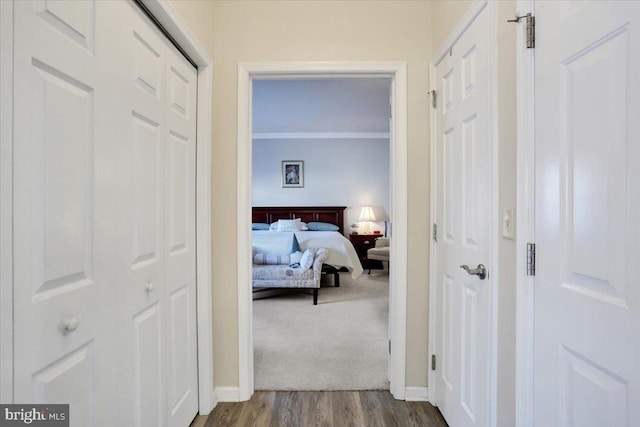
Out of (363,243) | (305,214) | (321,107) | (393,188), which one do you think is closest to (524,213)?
(393,188)

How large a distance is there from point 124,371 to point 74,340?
31 centimetres

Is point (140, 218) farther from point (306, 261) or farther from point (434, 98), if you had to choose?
point (306, 261)

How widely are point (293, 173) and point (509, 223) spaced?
223 inches

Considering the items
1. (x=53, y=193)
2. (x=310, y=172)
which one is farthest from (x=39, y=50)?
(x=310, y=172)

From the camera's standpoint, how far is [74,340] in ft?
2.92

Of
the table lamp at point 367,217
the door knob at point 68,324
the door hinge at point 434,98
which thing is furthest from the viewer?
the table lamp at point 367,217

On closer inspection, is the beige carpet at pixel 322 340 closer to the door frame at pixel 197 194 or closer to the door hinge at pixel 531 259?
the door frame at pixel 197 194

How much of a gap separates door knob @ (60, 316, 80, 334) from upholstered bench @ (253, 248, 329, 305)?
9.97 feet

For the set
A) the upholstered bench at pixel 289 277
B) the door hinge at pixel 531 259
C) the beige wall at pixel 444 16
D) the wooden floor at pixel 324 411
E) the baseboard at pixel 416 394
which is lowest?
the wooden floor at pixel 324 411

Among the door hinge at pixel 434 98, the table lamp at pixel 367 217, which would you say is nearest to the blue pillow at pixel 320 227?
the table lamp at pixel 367 217

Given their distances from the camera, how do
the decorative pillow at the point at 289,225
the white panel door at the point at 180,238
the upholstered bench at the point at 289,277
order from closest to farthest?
the white panel door at the point at 180,238
the upholstered bench at the point at 289,277
the decorative pillow at the point at 289,225

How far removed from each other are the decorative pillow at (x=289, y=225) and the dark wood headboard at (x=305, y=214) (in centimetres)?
27

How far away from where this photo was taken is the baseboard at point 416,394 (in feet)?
6.32

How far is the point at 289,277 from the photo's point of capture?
3887 mm
